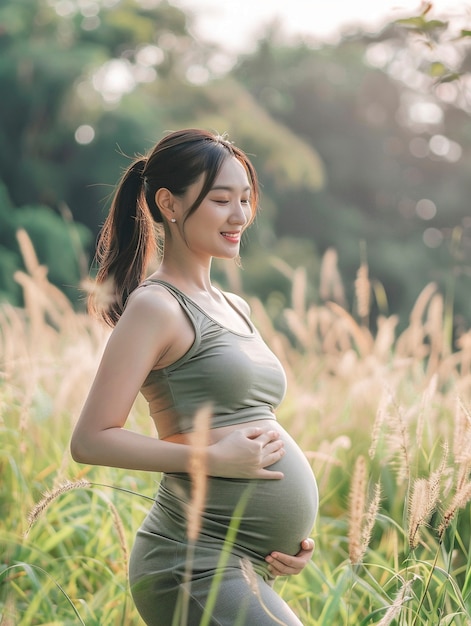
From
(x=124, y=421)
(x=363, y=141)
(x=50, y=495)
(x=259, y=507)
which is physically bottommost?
(x=259, y=507)

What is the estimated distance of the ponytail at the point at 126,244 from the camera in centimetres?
235

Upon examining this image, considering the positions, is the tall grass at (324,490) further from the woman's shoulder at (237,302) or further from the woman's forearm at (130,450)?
the woman's shoulder at (237,302)

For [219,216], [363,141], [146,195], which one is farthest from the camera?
[363,141]

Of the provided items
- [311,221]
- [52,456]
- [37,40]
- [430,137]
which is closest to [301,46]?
[430,137]

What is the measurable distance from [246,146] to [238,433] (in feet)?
50.8

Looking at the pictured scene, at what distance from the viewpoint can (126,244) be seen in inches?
94.3

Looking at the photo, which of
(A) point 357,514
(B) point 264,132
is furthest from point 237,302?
(B) point 264,132

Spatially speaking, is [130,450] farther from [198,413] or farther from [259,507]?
[259,507]

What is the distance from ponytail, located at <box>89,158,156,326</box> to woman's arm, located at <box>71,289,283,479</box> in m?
0.45

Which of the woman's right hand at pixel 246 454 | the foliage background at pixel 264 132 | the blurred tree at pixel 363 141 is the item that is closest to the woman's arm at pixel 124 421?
the woman's right hand at pixel 246 454

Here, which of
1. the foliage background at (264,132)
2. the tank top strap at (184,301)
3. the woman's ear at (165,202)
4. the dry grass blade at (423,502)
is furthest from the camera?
the foliage background at (264,132)

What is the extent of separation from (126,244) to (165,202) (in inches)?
9.4

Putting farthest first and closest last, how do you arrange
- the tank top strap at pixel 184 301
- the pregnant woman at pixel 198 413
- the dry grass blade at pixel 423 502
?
the tank top strap at pixel 184 301, the pregnant woman at pixel 198 413, the dry grass blade at pixel 423 502

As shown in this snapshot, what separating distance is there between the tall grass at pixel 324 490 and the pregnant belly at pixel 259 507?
0.14 meters
